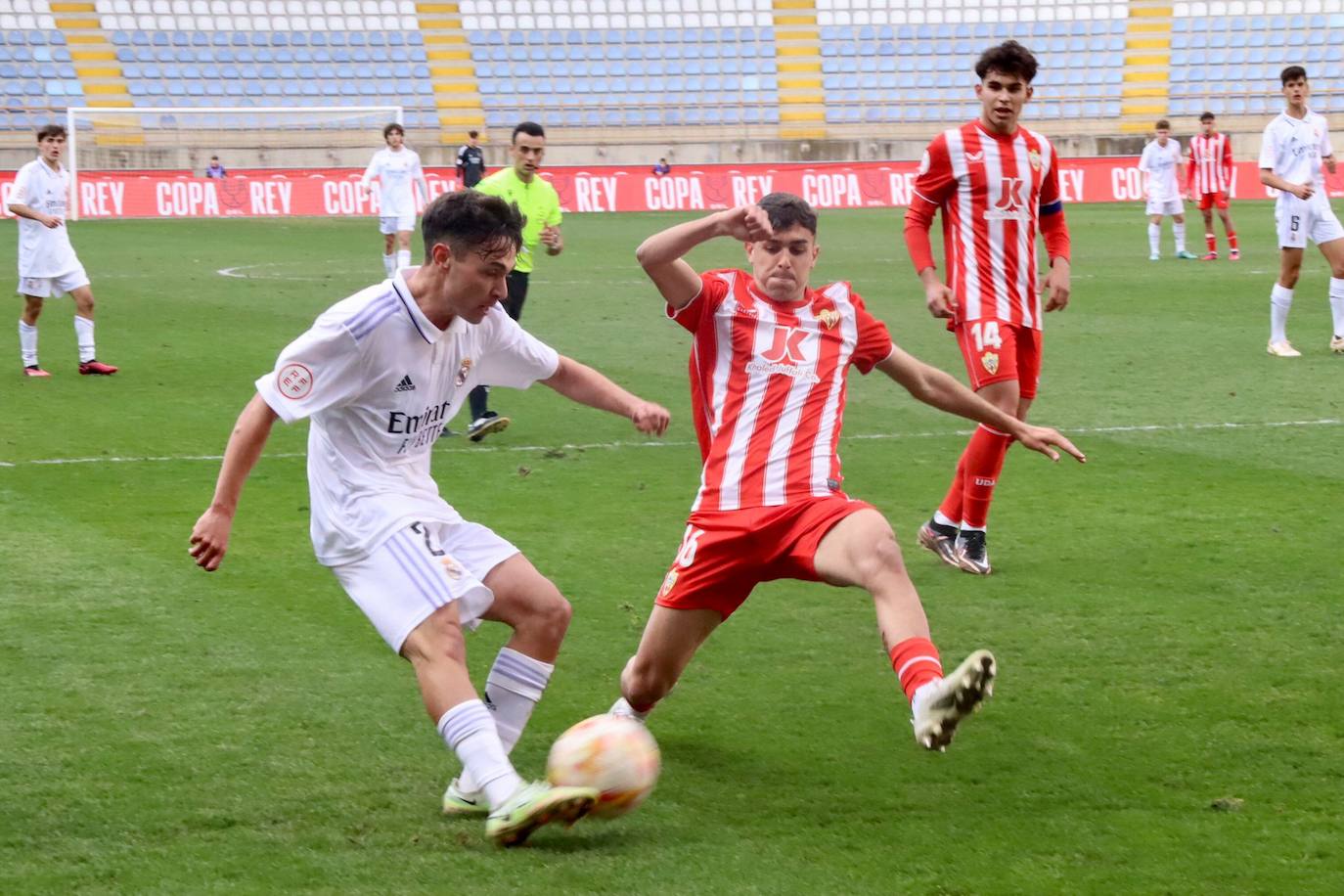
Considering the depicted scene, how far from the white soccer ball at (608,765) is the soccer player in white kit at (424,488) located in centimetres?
10

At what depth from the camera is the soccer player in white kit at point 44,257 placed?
1360cm

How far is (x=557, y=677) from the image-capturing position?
582cm

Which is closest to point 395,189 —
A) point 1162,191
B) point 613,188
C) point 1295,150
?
point 1162,191

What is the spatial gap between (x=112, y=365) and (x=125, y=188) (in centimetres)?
1971

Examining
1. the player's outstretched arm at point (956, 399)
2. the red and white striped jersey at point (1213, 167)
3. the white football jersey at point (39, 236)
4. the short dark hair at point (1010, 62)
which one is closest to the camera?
the player's outstretched arm at point (956, 399)

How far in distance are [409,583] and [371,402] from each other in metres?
0.51

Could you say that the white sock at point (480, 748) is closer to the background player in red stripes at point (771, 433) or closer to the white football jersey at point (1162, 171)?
the background player in red stripes at point (771, 433)

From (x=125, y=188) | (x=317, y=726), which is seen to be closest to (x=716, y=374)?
(x=317, y=726)

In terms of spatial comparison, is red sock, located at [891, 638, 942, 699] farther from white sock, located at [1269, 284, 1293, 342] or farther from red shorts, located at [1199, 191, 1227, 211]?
red shorts, located at [1199, 191, 1227, 211]

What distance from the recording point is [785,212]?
4836 millimetres

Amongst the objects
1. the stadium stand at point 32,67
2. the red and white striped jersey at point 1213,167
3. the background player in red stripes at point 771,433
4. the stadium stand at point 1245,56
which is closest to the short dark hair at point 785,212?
the background player in red stripes at point 771,433

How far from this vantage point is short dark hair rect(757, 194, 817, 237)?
483cm

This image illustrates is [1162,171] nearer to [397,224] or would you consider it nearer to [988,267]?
[397,224]

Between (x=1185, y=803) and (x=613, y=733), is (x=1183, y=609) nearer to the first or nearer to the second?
(x=1185, y=803)
